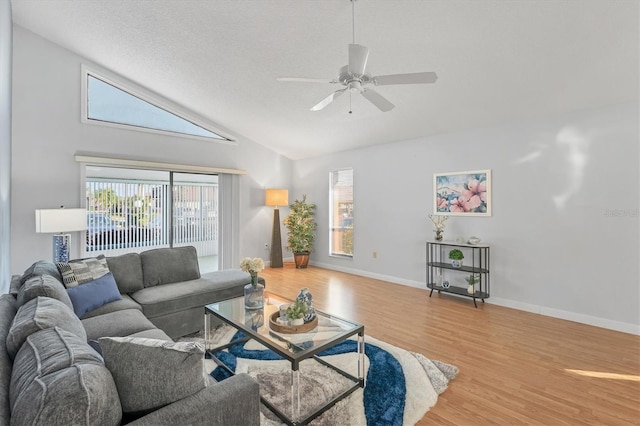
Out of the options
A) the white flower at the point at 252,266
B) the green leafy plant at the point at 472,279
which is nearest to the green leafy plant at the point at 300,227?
the green leafy plant at the point at 472,279

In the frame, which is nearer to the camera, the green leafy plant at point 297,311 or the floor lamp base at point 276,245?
the green leafy plant at point 297,311

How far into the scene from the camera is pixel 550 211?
148 inches

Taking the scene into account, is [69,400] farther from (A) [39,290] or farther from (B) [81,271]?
(B) [81,271]

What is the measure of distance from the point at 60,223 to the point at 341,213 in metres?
4.45

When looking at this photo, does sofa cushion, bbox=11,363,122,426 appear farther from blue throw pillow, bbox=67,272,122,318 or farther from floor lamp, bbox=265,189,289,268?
→ floor lamp, bbox=265,189,289,268

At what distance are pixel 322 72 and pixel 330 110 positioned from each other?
3.22ft

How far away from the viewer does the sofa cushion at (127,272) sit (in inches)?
122

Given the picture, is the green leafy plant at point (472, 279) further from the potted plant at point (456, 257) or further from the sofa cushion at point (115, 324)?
the sofa cushion at point (115, 324)

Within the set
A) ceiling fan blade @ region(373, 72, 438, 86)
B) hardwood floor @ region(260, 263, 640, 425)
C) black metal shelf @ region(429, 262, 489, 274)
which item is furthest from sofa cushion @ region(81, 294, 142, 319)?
black metal shelf @ region(429, 262, 489, 274)

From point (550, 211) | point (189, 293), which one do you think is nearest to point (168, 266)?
point (189, 293)

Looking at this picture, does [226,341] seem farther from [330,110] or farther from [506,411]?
[330,110]

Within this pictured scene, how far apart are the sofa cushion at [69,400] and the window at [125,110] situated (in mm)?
4859

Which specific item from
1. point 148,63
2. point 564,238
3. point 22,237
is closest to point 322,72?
point 148,63

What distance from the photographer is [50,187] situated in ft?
14.2
